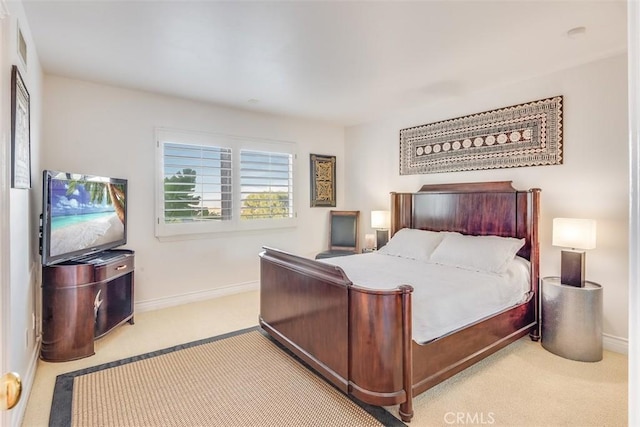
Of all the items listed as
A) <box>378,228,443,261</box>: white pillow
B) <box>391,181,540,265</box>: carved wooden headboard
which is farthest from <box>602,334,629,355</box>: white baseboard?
<box>378,228,443,261</box>: white pillow

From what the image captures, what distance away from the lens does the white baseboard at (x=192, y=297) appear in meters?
3.93

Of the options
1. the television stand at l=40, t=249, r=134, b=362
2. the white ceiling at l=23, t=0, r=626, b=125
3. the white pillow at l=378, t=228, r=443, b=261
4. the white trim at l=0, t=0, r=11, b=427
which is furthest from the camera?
Result: the white pillow at l=378, t=228, r=443, b=261

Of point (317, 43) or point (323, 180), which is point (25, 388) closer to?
point (317, 43)

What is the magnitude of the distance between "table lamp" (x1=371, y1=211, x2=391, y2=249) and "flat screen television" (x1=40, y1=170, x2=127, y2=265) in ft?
10.1

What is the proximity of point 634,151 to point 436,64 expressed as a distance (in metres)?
2.85

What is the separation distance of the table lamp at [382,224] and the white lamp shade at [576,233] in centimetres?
210

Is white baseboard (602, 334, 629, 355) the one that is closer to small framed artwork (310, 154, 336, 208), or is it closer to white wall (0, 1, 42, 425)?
small framed artwork (310, 154, 336, 208)

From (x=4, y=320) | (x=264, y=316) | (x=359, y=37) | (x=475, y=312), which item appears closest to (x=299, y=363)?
(x=264, y=316)

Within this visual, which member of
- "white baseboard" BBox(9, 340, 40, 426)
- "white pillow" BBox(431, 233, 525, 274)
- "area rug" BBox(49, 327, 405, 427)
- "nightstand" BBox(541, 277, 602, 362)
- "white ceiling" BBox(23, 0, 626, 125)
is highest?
"white ceiling" BBox(23, 0, 626, 125)

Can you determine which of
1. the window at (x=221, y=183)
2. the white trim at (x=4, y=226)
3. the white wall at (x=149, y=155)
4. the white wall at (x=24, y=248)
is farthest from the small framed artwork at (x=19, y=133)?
the window at (x=221, y=183)

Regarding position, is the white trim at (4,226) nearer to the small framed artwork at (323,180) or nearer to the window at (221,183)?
the window at (221,183)

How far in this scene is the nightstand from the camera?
273 cm

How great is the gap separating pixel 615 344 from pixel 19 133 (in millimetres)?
4752

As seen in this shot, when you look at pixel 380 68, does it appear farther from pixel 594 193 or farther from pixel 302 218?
pixel 302 218
